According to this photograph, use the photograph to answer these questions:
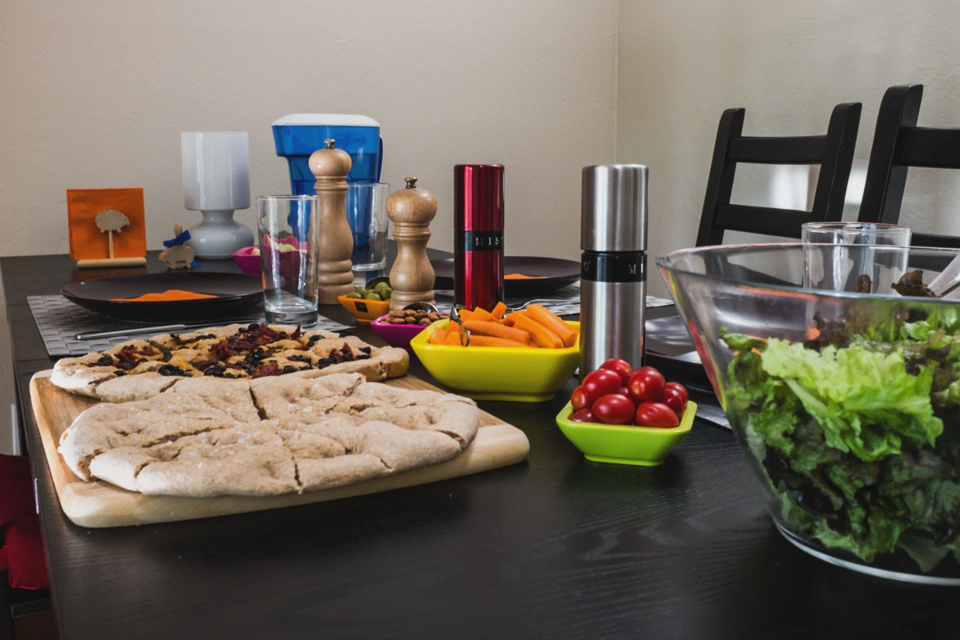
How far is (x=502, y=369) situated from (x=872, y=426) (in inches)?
17.6

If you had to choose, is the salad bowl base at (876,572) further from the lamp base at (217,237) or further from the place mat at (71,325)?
the lamp base at (217,237)

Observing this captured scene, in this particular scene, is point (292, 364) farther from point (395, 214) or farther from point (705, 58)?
point (705, 58)

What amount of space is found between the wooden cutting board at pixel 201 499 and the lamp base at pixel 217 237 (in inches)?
54.4

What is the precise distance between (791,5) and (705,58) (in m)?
0.41

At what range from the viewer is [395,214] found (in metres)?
1.31

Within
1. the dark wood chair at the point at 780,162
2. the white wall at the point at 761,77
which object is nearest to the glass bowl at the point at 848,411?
the dark wood chair at the point at 780,162

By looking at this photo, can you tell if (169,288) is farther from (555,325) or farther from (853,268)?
(853,268)

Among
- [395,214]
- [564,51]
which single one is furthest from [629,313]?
[564,51]

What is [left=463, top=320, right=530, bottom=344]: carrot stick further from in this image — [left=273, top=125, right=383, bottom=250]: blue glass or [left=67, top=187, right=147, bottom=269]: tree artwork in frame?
[left=67, top=187, right=147, bottom=269]: tree artwork in frame

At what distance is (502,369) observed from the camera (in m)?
0.89

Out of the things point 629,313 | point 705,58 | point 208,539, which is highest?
point 705,58

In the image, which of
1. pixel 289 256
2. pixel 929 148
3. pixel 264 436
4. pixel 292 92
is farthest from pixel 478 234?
pixel 292 92

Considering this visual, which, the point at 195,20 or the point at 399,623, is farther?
the point at 195,20

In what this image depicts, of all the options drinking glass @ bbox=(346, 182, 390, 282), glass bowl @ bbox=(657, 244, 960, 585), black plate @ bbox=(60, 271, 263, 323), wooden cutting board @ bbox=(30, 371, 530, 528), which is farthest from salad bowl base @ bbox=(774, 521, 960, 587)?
drinking glass @ bbox=(346, 182, 390, 282)
